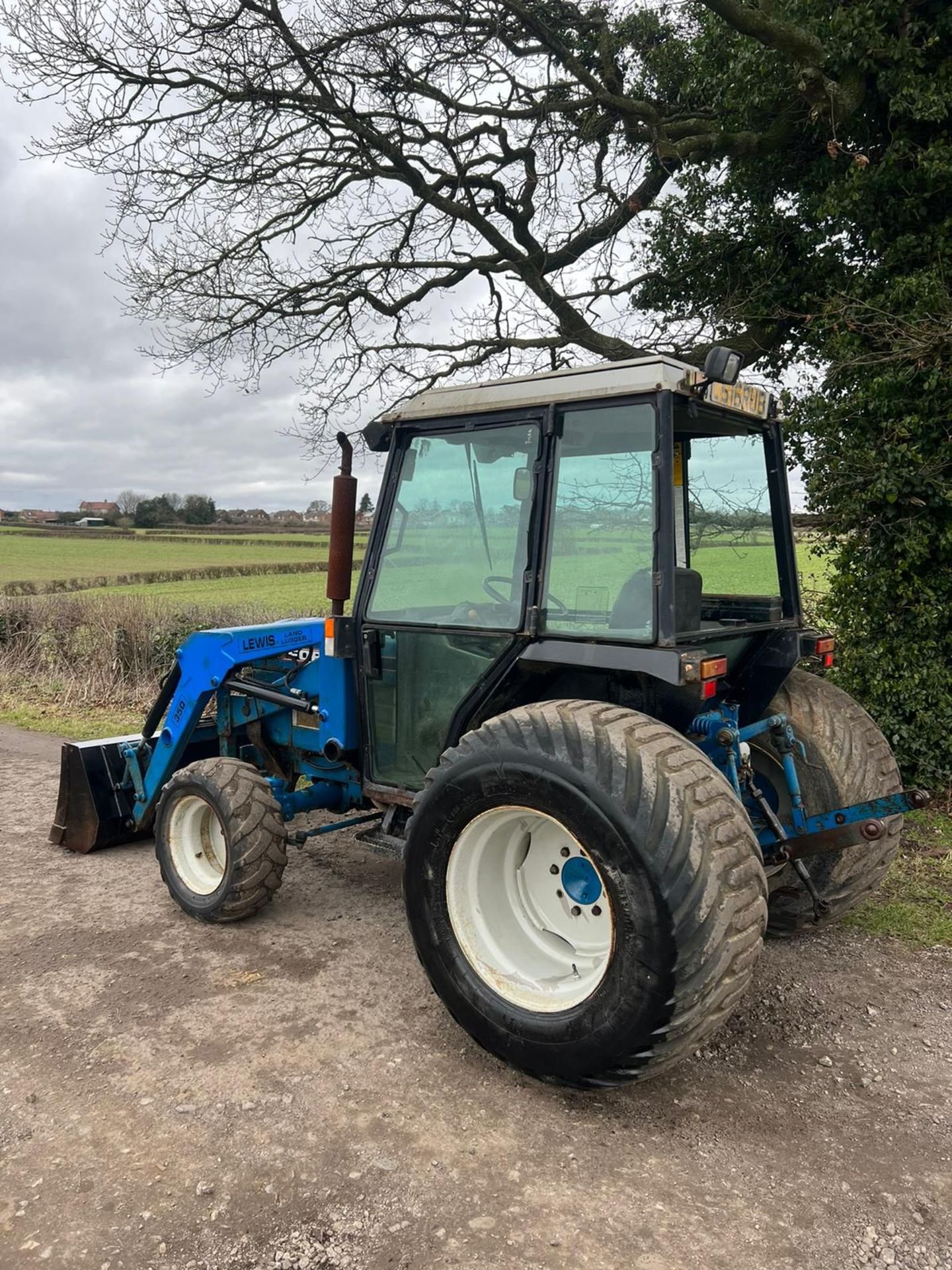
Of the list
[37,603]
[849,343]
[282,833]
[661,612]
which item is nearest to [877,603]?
[849,343]

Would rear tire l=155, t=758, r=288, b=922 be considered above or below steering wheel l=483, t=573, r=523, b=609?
below

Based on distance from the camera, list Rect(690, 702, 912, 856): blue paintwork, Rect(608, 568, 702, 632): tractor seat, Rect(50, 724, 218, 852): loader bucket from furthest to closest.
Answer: Rect(50, 724, 218, 852): loader bucket
Rect(690, 702, 912, 856): blue paintwork
Rect(608, 568, 702, 632): tractor seat

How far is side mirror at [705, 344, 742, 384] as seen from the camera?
3.08 meters

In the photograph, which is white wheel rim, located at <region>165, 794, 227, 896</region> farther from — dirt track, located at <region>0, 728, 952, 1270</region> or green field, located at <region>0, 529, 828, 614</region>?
green field, located at <region>0, 529, 828, 614</region>

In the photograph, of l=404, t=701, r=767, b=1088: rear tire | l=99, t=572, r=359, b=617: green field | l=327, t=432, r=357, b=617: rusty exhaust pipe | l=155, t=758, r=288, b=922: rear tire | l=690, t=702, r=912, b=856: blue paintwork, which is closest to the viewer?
l=404, t=701, r=767, b=1088: rear tire

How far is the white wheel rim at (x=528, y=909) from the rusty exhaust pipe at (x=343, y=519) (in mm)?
1448

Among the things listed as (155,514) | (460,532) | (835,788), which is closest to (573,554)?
(460,532)

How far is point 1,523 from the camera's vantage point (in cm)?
4116

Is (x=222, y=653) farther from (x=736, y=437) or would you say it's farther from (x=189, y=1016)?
(x=736, y=437)

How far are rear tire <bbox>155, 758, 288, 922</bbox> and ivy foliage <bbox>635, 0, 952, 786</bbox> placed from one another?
15.0ft

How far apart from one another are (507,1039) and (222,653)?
2.49 m

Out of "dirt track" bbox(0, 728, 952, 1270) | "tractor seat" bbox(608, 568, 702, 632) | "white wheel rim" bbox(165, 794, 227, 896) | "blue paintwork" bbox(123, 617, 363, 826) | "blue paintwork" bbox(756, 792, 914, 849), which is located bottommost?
"dirt track" bbox(0, 728, 952, 1270)

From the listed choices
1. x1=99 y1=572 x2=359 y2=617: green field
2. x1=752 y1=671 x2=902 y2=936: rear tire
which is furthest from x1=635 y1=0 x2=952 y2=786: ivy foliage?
x1=99 y1=572 x2=359 y2=617: green field

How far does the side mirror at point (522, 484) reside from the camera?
3.57m
